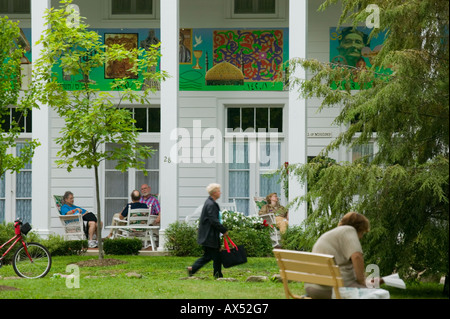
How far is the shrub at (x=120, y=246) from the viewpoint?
58.6 ft

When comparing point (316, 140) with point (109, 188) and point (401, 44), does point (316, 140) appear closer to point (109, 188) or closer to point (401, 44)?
point (109, 188)

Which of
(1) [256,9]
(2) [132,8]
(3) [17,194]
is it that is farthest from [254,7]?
(3) [17,194]

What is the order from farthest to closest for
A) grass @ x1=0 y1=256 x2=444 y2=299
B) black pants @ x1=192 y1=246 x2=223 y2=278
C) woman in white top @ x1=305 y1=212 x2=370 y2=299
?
black pants @ x1=192 y1=246 x2=223 y2=278
grass @ x1=0 y1=256 x2=444 y2=299
woman in white top @ x1=305 y1=212 x2=370 y2=299

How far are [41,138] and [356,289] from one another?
11.3 metres

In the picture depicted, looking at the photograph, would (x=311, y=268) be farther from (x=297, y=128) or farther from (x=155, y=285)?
(x=297, y=128)

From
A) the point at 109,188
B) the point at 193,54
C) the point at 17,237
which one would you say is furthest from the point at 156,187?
the point at 17,237

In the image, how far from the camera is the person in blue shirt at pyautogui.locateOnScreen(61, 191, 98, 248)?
1927cm

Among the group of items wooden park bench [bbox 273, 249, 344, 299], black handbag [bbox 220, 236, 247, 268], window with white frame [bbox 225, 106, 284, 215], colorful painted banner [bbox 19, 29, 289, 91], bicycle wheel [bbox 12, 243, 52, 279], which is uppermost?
colorful painted banner [bbox 19, 29, 289, 91]

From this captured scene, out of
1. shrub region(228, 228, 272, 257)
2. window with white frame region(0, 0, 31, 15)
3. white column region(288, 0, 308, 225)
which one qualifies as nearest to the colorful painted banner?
window with white frame region(0, 0, 31, 15)

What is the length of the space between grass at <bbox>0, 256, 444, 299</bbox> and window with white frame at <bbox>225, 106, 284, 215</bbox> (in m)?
5.87

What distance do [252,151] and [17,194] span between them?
6354 millimetres

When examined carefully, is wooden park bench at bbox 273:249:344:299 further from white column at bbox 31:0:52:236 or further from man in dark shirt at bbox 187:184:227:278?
white column at bbox 31:0:52:236

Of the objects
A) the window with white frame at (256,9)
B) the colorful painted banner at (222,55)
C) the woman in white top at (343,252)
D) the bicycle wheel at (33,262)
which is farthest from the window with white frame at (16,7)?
the woman in white top at (343,252)

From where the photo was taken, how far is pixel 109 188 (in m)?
21.8
